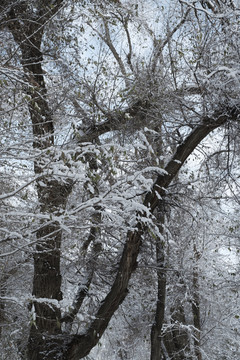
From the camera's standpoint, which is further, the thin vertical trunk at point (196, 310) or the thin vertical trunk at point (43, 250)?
the thin vertical trunk at point (196, 310)

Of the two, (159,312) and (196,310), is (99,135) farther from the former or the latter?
(196,310)

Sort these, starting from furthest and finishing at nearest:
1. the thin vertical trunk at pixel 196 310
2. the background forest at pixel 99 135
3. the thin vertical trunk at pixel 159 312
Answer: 1. the thin vertical trunk at pixel 196 310
2. the thin vertical trunk at pixel 159 312
3. the background forest at pixel 99 135

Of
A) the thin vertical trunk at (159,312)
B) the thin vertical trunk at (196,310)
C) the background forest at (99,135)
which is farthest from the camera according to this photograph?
the thin vertical trunk at (196,310)

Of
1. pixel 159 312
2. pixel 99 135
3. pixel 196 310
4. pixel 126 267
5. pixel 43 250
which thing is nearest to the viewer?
pixel 43 250

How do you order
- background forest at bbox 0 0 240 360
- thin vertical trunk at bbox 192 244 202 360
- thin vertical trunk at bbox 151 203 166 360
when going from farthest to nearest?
thin vertical trunk at bbox 192 244 202 360 < thin vertical trunk at bbox 151 203 166 360 < background forest at bbox 0 0 240 360

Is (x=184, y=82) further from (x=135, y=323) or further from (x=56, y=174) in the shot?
(x=135, y=323)

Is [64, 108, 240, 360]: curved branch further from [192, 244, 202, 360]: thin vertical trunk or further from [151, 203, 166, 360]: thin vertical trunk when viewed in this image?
[192, 244, 202, 360]: thin vertical trunk

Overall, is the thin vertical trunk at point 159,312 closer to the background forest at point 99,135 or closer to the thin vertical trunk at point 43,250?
the background forest at point 99,135

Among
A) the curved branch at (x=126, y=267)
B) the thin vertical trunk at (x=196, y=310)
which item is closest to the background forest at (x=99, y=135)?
the curved branch at (x=126, y=267)

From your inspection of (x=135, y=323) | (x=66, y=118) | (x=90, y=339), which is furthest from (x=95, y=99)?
(x=135, y=323)

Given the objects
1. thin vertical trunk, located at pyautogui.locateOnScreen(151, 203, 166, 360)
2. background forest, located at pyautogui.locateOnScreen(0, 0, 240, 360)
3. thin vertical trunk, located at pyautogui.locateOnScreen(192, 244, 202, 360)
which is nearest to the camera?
background forest, located at pyautogui.locateOnScreen(0, 0, 240, 360)

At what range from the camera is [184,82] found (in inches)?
240

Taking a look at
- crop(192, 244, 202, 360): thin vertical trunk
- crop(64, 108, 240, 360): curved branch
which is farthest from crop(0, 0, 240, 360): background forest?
crop(192, 244, 202, 360): thin vertical trunk

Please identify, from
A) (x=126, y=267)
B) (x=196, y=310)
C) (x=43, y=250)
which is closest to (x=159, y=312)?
(x=126, y=267)
